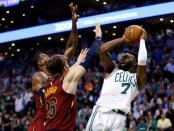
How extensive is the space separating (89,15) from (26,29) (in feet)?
10.9

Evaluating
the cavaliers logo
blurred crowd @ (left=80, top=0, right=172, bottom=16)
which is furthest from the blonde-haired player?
blurred crowd @ (left=80, top=0, right=172, bottom=16)

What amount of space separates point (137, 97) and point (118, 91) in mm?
8352

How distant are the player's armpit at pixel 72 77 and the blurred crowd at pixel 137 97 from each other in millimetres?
7461

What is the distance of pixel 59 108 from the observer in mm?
5102

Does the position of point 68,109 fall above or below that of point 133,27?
below

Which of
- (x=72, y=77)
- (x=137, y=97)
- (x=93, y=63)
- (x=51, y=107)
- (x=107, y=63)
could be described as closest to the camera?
(x=72, y=77)

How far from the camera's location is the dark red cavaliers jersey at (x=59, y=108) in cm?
507

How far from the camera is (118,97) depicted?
5730 mm

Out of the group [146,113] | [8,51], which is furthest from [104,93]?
[8,51]

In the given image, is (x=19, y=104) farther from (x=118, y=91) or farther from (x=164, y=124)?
(x=118, y=91)

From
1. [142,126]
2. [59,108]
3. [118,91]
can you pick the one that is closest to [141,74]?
[118,91]

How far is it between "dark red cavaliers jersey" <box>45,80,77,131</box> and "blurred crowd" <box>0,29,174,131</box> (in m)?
7.27

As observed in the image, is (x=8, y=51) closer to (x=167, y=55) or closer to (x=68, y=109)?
(x=167, y=55)

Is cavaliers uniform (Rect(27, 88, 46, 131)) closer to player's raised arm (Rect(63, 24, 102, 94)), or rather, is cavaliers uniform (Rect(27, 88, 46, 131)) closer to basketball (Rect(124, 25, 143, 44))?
player's raised arm (Rect(63, 24, 102, 94))
